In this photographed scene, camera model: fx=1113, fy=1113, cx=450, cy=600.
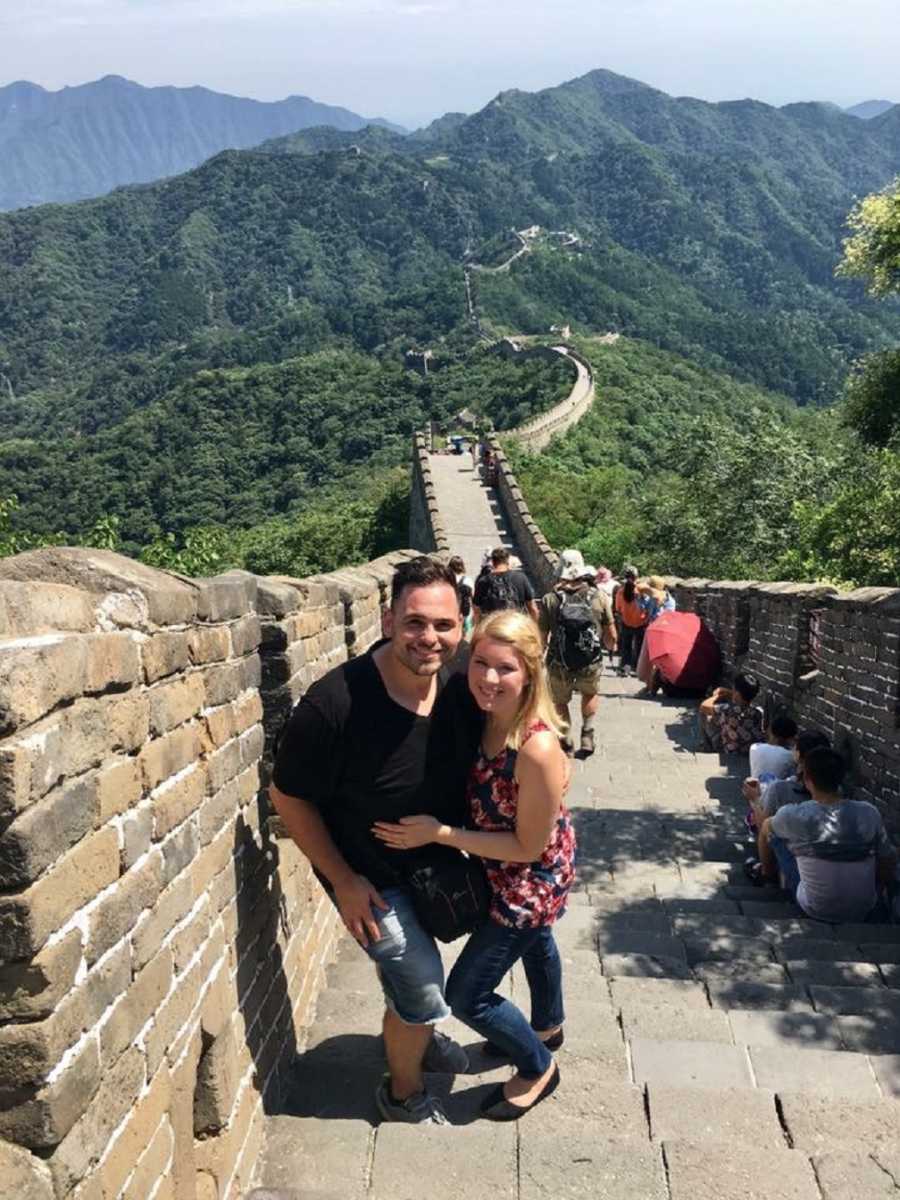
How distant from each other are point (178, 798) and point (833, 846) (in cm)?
357

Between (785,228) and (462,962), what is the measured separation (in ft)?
691

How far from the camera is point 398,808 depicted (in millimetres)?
3215

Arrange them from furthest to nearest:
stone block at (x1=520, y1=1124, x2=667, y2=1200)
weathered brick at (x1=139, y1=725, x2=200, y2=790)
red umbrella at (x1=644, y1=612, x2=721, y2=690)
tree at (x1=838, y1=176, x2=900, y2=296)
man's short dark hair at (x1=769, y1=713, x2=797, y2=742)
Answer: tree at (x1=838, y1=176, x2=900, y2=296)
red umbrella at (x1=644, y1=612, x2=721, y2=690)
man's short dark hair at (x1=769, y1=713, x2=797, y2=742)
stone block at (x1=520, y1=1124, x2=667, y2=1200)
weathered brick at (x1=139, y1=725, x2=200, y2=790)

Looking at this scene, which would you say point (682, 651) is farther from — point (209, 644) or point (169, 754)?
point (169, 754)

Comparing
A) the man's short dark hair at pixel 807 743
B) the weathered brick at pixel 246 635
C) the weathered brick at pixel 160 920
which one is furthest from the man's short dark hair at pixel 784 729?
the weathered brick at pixel 160 920

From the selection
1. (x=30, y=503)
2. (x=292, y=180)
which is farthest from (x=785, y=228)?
(x=30, y=503)

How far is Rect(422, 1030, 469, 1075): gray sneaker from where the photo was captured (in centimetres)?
368

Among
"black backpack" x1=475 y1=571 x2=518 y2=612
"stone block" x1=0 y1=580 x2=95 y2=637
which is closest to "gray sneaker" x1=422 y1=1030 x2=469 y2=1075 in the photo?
"stone block" x1=0 y1=580 x2=95 y2=637

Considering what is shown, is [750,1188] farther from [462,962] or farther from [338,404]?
[338,404]

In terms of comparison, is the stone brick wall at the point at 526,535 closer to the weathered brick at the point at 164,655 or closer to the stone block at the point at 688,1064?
the stone block at the point at 688,1064

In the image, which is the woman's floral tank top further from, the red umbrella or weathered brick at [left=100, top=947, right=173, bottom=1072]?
the red umbrella

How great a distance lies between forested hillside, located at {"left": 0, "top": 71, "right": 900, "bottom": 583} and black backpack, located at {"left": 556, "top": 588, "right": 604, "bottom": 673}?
1477 centimetres

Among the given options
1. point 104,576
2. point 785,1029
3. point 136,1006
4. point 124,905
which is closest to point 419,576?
point 104,576

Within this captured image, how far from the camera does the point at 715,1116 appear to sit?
3.35 metres
